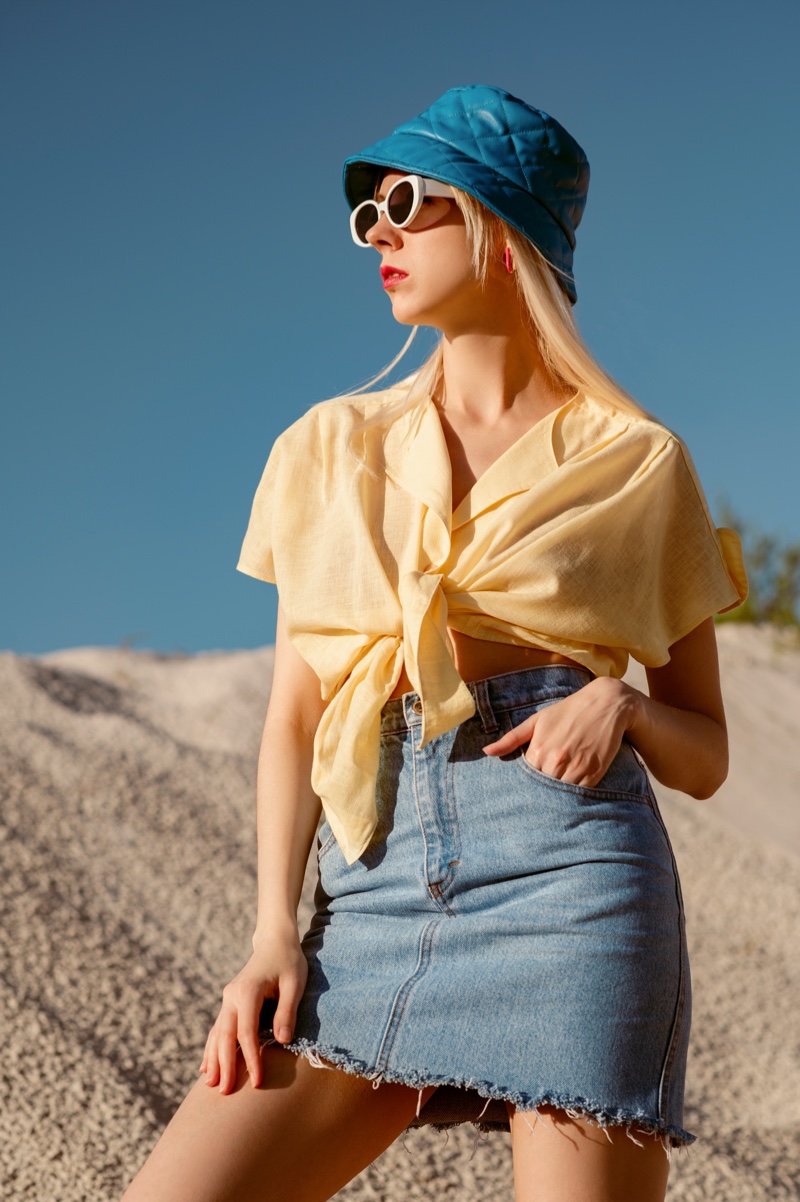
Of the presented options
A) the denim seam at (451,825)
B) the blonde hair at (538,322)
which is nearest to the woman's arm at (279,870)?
the denim seam at (451,825)

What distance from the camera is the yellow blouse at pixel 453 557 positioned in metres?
1.53

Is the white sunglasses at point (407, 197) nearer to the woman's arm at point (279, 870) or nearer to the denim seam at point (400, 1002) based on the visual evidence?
the woman's arm at point (279, 870)

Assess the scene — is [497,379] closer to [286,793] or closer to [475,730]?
[475,730]

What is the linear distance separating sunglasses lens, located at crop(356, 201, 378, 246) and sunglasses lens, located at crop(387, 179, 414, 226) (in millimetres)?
84

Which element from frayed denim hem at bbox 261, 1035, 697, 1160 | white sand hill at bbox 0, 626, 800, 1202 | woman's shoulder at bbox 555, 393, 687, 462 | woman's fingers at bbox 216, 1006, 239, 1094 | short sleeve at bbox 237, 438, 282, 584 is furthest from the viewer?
white sand hill at bbox 0, 626, 800, 1202

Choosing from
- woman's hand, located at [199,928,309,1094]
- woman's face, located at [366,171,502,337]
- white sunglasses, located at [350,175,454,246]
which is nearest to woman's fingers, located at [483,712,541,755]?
woman's hand, located at [199,928,309,1094]

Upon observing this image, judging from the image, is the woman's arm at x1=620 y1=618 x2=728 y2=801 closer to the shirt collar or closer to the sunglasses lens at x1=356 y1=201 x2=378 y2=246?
the shirt collar

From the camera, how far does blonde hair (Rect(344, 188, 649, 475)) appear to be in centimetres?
170

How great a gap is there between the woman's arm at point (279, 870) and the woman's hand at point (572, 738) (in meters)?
0.33

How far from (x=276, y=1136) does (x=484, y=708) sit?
1.88 feet

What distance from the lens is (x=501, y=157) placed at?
67.2 inches

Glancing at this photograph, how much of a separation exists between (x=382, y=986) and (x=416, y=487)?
0.66m

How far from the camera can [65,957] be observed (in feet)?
10.9

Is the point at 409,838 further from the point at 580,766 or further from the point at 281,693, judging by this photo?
the point at 281,693
